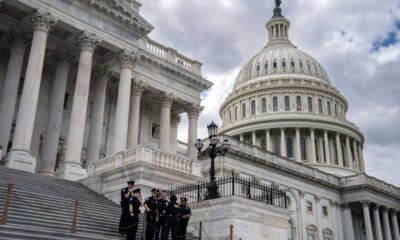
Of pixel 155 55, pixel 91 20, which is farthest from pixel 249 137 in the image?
Result: pixel 91 20

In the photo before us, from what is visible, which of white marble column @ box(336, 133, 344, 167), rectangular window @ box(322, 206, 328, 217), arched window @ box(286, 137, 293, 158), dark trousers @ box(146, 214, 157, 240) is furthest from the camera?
white marble column @ box(336, 133, 344, 167)

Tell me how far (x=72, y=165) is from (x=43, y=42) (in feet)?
24.2

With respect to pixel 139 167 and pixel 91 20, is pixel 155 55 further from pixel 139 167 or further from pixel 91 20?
pixel 139 167

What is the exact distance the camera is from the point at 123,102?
94.0 ft

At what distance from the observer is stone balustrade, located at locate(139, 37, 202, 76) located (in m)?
35.2

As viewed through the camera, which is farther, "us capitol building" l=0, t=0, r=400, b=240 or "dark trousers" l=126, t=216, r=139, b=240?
"us capitol building" l=0, t=0, r=400, b=240

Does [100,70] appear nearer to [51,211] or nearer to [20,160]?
[20,160]

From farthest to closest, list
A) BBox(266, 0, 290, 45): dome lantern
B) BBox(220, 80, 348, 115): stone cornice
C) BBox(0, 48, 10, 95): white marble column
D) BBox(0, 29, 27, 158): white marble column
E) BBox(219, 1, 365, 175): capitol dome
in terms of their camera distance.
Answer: BBox(266, 0, 290, 45): dome lantern < BBox(220, 80, 348, 115): stone cornice < BBox(219, 1, 365, 175): capitol dome < BBox(0, 48, 10, 95): white marble column < BBox(0, 29, 27, 158): white marble column

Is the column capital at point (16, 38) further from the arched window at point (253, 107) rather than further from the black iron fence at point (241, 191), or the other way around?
the arched window at point (253, 107)

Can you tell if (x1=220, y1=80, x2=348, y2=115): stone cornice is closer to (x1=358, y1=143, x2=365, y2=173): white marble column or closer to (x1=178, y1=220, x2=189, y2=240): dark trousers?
(x1=358, y1=143, x2=365, y2=173): white marble column

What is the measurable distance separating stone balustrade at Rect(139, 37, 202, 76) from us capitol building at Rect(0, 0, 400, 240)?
11cm

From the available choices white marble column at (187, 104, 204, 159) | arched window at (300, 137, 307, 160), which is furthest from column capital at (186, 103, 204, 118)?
arched window at (300, 137, 307, 160)

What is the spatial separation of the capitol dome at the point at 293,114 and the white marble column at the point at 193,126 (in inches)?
1390

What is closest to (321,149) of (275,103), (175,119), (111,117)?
(275,103)
